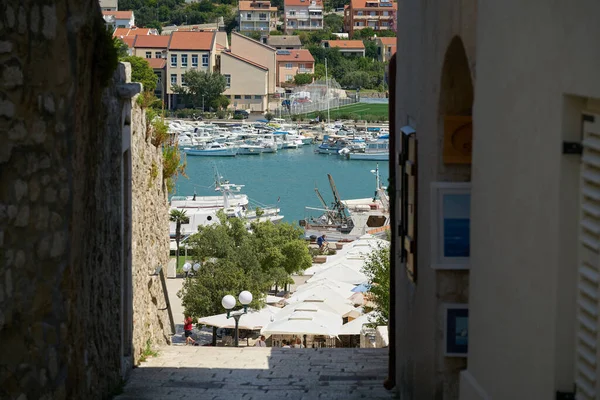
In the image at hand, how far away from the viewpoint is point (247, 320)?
23.4 m

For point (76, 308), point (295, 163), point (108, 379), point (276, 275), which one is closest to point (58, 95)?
point (76, 308)

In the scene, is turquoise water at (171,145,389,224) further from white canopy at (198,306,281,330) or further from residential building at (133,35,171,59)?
white canopy at (198,306,281,330)

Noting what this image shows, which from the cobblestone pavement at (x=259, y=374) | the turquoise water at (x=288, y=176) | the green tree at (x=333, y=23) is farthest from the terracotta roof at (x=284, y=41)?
the cobblestone pavement at (x=259, y=374)

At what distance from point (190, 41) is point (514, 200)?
11590cm

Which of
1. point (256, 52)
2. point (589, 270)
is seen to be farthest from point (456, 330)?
point (256, 52)

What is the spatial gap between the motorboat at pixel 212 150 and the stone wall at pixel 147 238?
8083cm

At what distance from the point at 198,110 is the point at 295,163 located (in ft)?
73.2

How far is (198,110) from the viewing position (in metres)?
116

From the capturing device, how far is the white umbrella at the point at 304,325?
2031 centimetres

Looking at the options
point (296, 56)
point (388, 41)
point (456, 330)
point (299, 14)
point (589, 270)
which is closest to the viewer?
point (589, 270)

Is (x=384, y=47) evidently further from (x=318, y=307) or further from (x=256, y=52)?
(x=318, y=307)

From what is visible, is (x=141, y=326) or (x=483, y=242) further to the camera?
(x=141, y=326)

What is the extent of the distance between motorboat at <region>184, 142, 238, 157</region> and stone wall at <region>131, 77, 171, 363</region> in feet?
265

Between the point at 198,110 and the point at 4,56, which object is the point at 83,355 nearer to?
the point at 4,56
